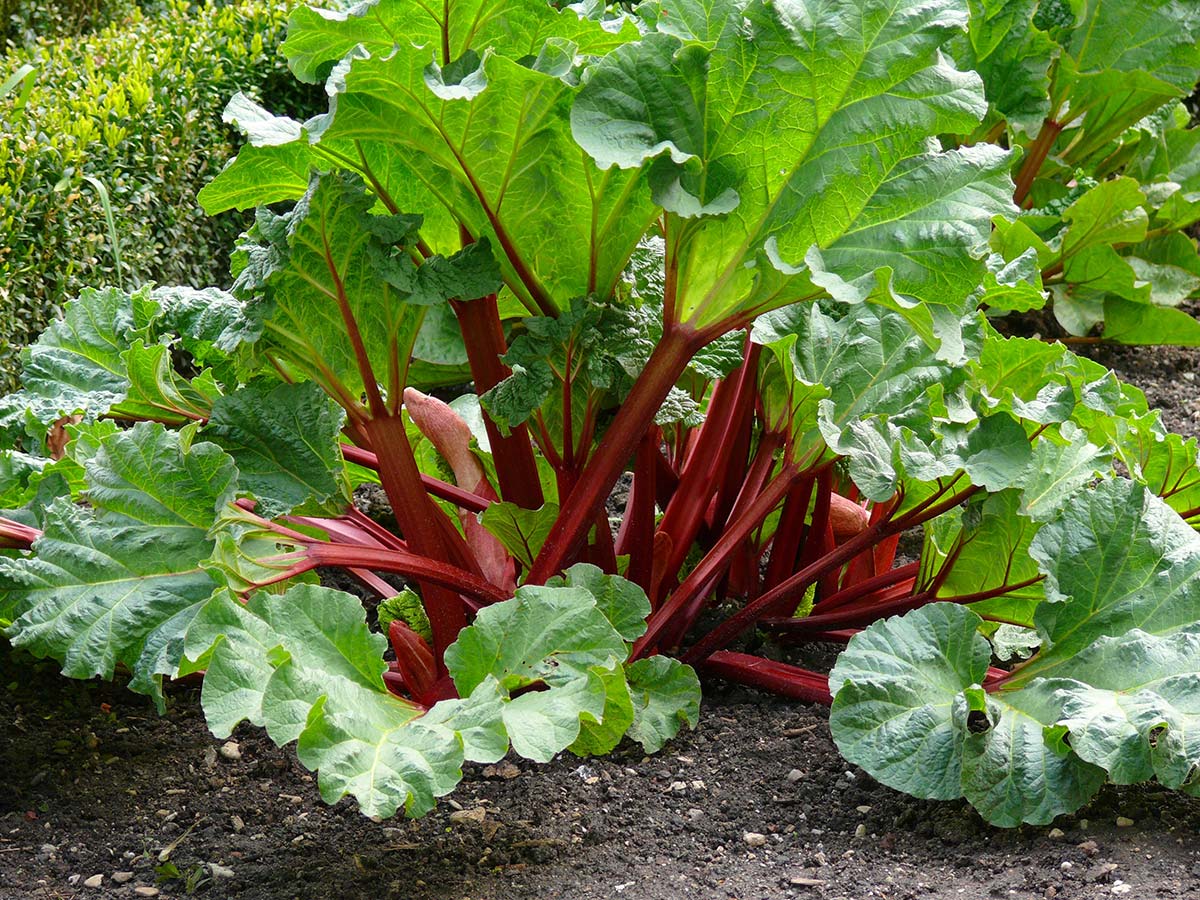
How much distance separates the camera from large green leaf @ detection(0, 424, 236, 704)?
191 cm

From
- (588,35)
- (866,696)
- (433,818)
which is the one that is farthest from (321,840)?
(588,35)

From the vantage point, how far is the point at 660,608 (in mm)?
2334

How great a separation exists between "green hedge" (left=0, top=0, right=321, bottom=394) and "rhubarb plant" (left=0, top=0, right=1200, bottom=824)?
111 centimetres

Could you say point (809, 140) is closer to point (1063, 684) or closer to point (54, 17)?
point (1063, 684)

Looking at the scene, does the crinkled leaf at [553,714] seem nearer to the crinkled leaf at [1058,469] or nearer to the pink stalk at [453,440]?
the pink stalk at [453,440]

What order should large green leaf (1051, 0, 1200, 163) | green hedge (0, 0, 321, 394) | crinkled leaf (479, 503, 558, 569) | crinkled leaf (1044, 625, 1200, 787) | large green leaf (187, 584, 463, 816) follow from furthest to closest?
1. large green leaf (1051, 0, 1200, 163)
2. green hedge (0, 0, 321, 394)
3. crinkled leaf (479, 503, 558, 569)
4. crinkled leaf (1044, 625, 1200, 787)
5. large green leaf (187, 584, 463, 816)

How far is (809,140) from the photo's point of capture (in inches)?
75.0

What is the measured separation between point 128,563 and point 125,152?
2.13m

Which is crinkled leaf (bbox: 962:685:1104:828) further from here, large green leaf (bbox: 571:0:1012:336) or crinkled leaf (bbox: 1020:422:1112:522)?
large green leaf (bbox: 571:0:1012:336)

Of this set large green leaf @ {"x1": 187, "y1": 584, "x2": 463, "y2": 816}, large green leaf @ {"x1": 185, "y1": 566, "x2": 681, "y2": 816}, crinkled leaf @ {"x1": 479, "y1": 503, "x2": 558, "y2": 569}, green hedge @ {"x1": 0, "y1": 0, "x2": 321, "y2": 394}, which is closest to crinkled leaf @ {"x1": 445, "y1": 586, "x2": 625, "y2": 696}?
large green leaf @ {"x1": 185, "y1": 566, "x2": 681, "y2": 816}

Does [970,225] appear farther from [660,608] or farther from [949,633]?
[660,608]

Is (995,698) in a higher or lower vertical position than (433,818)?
higher

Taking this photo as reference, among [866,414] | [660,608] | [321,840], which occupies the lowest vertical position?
[321,840]

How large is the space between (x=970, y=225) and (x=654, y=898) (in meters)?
1.05
